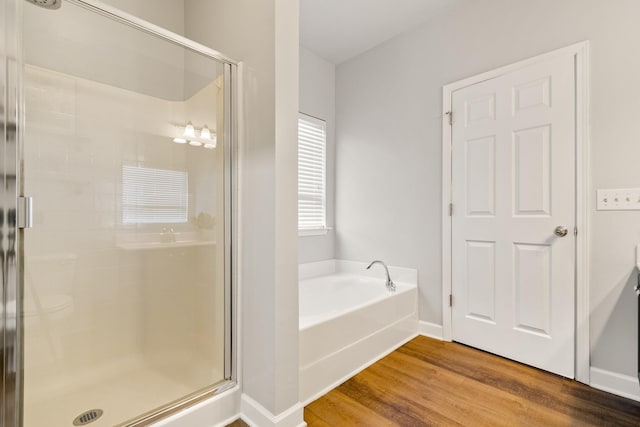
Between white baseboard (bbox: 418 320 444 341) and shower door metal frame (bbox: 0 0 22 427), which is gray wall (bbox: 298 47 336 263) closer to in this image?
white baseboard (bbox: 418 320 444 341)

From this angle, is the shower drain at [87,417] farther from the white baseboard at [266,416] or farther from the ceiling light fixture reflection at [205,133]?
the ceiling light fixture reflection at [205,133]

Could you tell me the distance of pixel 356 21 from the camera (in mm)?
2545

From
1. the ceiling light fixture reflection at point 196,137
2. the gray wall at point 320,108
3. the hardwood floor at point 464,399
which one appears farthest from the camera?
the gray wall at point 320,108

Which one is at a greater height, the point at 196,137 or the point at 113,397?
the point at 196,137

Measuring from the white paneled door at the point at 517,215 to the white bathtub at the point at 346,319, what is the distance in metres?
0.44

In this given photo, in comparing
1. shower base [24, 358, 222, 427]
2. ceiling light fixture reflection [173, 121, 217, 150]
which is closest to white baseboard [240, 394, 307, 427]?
shower base [24, 358, 222, 427]

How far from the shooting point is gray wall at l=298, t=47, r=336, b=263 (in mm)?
2963

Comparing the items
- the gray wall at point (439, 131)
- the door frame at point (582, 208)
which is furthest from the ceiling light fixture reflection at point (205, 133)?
the door frame at point (582, 208)

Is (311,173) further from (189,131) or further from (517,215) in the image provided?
(517,215)

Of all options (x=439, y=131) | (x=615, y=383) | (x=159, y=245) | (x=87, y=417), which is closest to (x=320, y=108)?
(x=439, y=131)

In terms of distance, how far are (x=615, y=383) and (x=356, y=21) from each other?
3.03m

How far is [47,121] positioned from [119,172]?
34 centimetres

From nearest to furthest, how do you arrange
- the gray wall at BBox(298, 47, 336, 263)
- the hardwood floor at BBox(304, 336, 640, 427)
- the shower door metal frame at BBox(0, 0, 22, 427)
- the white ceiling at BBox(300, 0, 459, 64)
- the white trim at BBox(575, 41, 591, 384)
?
the shower door metal frame at BBox(0, 0, 22, 427) < the hardwood floor at BBox(304, 336, 640, 427) < the white trim at BBox(575, 41, 591, 384) < the white ceiling at BBox(300, 0, 459, 64) < the gray wall at BBox(298, 47, 336, 263)

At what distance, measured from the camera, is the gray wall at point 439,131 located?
1.68 meters
